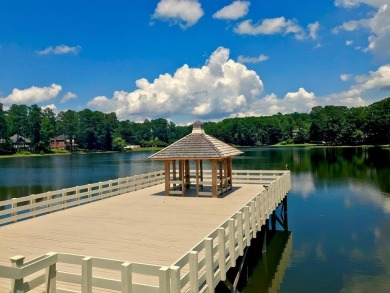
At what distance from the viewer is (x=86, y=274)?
6602 millimetres

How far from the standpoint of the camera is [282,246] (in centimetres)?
1759

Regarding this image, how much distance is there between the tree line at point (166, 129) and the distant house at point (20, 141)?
1374 mm

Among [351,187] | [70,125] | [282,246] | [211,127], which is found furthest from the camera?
[211,127]

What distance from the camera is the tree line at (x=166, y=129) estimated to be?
107 m

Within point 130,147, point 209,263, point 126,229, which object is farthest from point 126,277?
point 130,147

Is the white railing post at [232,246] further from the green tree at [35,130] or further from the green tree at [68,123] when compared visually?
the green tree at [68,123]

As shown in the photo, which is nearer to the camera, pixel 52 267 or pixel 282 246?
pixel 52 267

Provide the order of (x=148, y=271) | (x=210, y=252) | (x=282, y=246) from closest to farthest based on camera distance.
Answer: (x=148, y=271), (x=210, y=252), (x=282, y=246)

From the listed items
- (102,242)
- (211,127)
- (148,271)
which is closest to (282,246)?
(102,242)

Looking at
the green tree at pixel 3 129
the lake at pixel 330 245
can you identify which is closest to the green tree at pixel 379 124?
the lake at pixel 330 245

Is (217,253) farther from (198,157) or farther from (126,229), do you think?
(198,157)

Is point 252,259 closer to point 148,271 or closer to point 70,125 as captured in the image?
point 148,271

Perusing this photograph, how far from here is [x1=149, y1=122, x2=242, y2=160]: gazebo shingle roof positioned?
18.5m

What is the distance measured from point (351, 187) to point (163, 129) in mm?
157194
